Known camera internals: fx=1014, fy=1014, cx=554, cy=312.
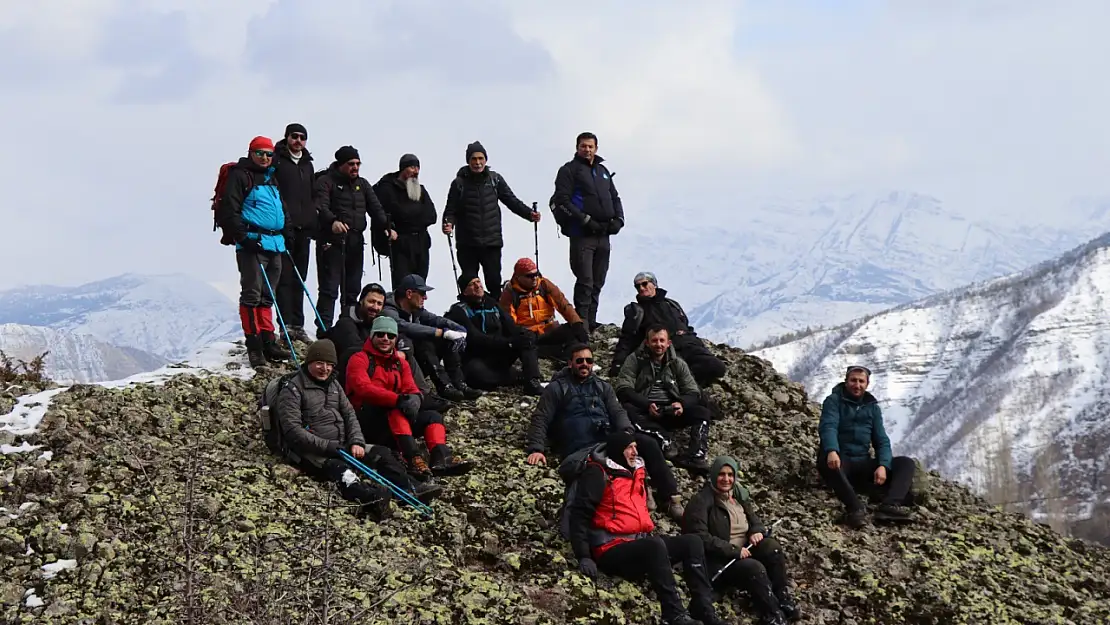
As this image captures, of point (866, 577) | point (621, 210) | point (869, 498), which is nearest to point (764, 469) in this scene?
point (869, 498)

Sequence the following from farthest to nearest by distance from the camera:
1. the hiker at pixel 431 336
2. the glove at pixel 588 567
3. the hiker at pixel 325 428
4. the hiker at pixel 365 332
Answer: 1. the hiker at pixel 431 336
2. the hiker at pixel 365 332
3. the hiker at pixel 325 428
4. the glove at pixel 588 567

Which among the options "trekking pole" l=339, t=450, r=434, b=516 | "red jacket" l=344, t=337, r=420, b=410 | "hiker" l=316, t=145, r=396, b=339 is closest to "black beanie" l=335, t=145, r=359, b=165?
"hiker" l=316, t=145, r=396, b=339

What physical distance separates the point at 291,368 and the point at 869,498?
28.6 feet

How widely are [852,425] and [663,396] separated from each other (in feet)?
8.44

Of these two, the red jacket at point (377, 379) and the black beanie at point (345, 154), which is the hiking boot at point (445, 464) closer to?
the red jacket at point (377, 379)

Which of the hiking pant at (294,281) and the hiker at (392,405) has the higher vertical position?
the hiking pant at (294,281)

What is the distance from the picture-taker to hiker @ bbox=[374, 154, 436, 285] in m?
17.2

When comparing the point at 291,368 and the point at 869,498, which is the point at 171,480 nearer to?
the point at 291,368

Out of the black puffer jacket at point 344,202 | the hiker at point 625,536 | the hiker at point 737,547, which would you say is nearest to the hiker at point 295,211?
the black puffer jacket at point 344,202

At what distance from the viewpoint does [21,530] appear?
386 inches

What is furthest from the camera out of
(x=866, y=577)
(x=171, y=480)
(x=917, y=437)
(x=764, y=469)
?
(x=917, y=437)

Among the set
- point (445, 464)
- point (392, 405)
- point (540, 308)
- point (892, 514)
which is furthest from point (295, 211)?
point (892, 514)

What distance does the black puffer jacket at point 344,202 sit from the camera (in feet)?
53.6

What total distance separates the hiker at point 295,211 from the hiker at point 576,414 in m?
4.71
